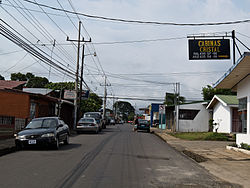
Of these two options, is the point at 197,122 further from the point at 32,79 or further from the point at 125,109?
the point at 125,109

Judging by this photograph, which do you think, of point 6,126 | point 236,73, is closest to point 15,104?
point 6,126

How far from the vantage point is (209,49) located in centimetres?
1652

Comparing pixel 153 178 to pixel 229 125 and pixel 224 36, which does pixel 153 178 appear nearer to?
pixel 224 36

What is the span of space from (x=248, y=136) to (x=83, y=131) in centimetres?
1475

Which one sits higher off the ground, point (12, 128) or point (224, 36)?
point (224, 36)

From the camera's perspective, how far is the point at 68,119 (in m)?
39.9

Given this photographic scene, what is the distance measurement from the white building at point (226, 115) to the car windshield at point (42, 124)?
1763 centimetres

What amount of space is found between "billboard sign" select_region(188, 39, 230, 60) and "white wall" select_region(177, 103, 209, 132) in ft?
66.9

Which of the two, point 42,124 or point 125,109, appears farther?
point 125,109

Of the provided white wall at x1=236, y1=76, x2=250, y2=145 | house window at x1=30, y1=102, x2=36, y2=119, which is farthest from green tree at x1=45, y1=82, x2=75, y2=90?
white wall at x1=236, y1=76, x2=250, y2=145

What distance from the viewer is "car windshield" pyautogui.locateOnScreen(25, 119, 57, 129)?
1439 centimetres

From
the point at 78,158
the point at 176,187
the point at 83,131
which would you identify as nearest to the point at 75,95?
the point at 83,131

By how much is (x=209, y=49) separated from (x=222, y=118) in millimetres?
14377

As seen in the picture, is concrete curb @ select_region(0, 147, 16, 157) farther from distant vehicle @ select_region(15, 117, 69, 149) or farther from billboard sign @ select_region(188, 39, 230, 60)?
billboard sign @ select_region(188, 39, 230, 60)
